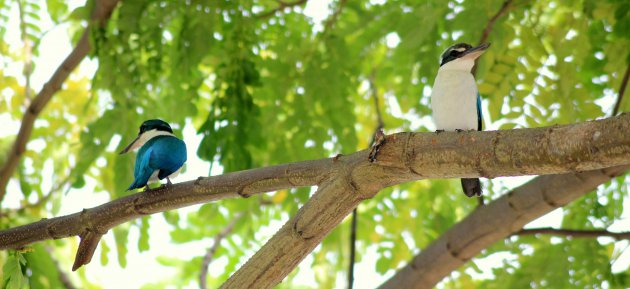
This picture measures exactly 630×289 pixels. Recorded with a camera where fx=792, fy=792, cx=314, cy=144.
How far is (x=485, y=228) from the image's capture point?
17.7 feet

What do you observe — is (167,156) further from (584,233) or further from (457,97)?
(584,233)

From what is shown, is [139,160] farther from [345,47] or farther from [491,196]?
[491,196]

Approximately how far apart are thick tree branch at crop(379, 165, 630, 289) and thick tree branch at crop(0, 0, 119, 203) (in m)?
2.93

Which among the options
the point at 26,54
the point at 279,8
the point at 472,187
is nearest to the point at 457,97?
the point at 472,187

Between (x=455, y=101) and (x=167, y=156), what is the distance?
1477 mm

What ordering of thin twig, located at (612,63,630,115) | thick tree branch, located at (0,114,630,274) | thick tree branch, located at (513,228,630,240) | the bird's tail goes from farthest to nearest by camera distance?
thick tree branch, located at (513,228,630,240) → thin twig, located at (612,63,630,115) → the bird's tail → thick tree branch, located at (0,114,630,274)

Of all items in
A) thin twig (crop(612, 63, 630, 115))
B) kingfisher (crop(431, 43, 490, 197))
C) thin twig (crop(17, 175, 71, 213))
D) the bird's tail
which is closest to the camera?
the bird's tail

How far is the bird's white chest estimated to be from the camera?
407cm

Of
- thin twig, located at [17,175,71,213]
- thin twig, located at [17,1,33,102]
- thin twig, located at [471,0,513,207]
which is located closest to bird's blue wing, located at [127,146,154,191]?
thin twig, located at [471,0,513,207]

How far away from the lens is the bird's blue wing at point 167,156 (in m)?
3.74

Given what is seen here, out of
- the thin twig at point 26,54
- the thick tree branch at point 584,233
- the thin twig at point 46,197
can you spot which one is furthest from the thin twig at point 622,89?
the thin twig at point 26,54

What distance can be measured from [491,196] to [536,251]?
884mm

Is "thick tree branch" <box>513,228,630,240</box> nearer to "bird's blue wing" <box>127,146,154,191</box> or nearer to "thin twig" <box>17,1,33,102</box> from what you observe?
"bird's blue wing" <box>127,146,154,191</box>

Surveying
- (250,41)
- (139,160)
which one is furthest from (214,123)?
(139,160)
